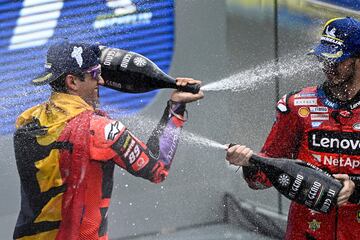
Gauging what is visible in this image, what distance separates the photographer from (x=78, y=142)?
388 cm

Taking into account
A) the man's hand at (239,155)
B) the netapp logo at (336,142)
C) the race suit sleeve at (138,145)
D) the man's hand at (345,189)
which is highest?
the race suit sleeve at (138,145)

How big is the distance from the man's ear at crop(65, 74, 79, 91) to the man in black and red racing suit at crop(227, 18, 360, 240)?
87 centimetres

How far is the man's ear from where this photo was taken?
4.00 meters

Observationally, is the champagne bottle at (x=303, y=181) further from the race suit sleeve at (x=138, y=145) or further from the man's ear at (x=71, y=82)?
the man's ear at (x=71, y=82)

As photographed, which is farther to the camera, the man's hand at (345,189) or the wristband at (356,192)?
the wristband at (356,192)

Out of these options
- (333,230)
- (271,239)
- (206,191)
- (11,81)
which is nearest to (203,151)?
(206,191)

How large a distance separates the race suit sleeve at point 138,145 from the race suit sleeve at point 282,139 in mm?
412

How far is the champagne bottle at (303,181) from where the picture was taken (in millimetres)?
4070

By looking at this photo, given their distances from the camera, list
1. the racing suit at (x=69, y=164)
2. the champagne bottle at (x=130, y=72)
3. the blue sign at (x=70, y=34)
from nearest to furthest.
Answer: the racing suit at (x=69, y=164) < the champagne bottle at (x=130, y=72) < the blue sign at (x=70, y=34)

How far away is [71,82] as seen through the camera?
4016 millimetres

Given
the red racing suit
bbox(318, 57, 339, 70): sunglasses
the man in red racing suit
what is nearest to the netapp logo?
the red racing suit

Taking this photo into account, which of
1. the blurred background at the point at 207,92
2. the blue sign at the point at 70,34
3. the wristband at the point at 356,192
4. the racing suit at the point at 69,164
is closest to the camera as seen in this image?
the racing suit at the point at 69,164

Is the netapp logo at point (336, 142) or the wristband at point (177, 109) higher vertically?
the wristband at point (177, 109)

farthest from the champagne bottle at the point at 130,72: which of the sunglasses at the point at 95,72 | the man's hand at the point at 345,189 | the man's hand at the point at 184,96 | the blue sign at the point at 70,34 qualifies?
the blue sign at the point at 70,34
